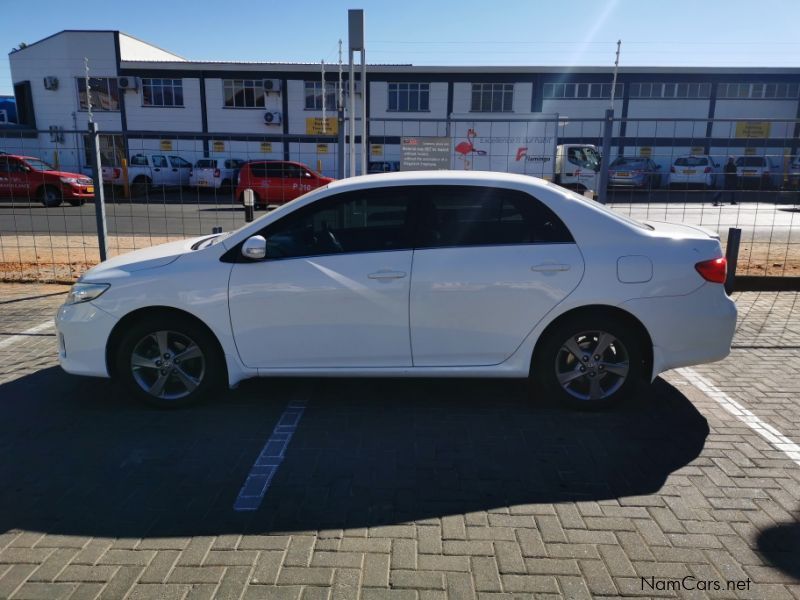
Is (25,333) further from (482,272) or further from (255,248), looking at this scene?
(482,272)

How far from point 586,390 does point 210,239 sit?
3.17 m

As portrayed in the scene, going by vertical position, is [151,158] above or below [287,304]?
above

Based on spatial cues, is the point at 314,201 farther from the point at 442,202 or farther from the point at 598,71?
the point at 598,71

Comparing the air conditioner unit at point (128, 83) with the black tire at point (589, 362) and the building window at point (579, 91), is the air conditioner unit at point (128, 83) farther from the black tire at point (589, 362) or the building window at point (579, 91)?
the black tire at point (589, 362)

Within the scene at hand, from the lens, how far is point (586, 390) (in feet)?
14.3

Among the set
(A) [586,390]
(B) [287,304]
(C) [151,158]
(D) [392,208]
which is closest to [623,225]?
(A) [586,390]

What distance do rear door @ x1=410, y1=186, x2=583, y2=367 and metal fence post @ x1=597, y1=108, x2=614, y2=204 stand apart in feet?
12.4

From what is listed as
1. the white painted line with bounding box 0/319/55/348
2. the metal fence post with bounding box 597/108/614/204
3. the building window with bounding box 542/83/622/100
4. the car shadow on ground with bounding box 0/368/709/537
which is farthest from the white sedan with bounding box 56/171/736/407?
the building window with bounding box 542/83/622/100

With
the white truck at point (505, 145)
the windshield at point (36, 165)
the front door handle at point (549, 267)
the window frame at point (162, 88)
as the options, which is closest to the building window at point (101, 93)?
the window frame at point (162, 88)

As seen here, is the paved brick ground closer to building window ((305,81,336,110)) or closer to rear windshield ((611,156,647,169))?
rear windshield ((611,156,647,169))

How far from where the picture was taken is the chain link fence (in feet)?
29.6

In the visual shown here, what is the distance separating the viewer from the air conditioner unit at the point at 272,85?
119ft

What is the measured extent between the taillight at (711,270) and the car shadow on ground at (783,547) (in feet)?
5.55

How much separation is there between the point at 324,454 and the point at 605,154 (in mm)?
5882
